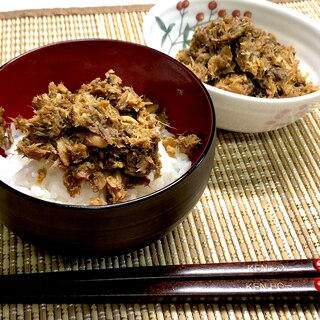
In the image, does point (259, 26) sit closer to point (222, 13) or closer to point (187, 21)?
point (222, 13)

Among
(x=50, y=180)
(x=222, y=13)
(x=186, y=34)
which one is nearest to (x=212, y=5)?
(x=222, y=13)

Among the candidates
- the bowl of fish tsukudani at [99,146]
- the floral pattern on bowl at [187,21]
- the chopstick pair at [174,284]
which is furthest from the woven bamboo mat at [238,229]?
the floral pattern on bowl at [187,21]

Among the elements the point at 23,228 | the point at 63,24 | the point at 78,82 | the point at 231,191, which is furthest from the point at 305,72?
the point at 23,228

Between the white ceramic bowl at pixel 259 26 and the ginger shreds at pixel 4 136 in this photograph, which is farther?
the white ceramic bowl at pixel 259 26

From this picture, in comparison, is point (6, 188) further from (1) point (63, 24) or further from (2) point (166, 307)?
(1) point (63, 24)

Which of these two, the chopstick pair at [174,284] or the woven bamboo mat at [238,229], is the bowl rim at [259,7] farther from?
the chopstick pair at [174,284]
